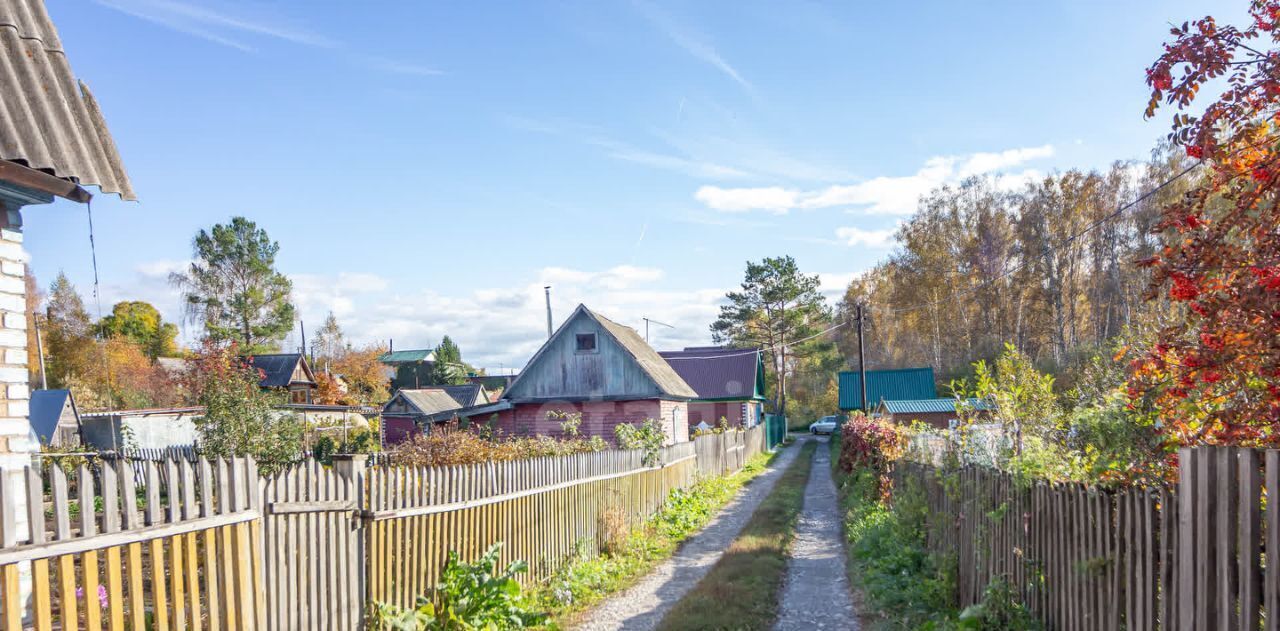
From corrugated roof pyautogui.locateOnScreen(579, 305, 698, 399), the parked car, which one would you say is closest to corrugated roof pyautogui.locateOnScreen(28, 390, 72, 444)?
corrugated roof pyautogui.locateOnScreen(579, 305, 698, 399)

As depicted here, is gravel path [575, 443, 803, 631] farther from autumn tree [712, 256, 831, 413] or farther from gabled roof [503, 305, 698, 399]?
autumn tree [712, 256, 831, 413]

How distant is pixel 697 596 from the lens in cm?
858

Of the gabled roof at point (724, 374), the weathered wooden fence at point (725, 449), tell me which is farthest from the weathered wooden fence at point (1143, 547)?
the gabled roof at point (724, 374)

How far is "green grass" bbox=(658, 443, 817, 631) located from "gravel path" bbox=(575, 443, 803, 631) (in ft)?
0.67

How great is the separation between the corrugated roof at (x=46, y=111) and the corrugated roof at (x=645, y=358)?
65.8ft

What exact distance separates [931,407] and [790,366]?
33.3 meters

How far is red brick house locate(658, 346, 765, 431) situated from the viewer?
149 ft

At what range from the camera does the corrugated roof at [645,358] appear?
1001 inches

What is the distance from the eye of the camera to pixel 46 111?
5.16 m

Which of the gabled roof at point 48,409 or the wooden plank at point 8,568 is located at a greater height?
the wooden plank at point 8,568

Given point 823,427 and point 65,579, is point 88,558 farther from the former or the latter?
point 823,427

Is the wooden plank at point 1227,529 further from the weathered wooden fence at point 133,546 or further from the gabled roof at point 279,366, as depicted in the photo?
the gabled roof at point 279,366

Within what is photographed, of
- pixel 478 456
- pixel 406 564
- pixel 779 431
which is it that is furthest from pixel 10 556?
pixel 779 431

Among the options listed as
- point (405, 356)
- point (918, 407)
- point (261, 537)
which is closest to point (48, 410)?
point (261, 537)
